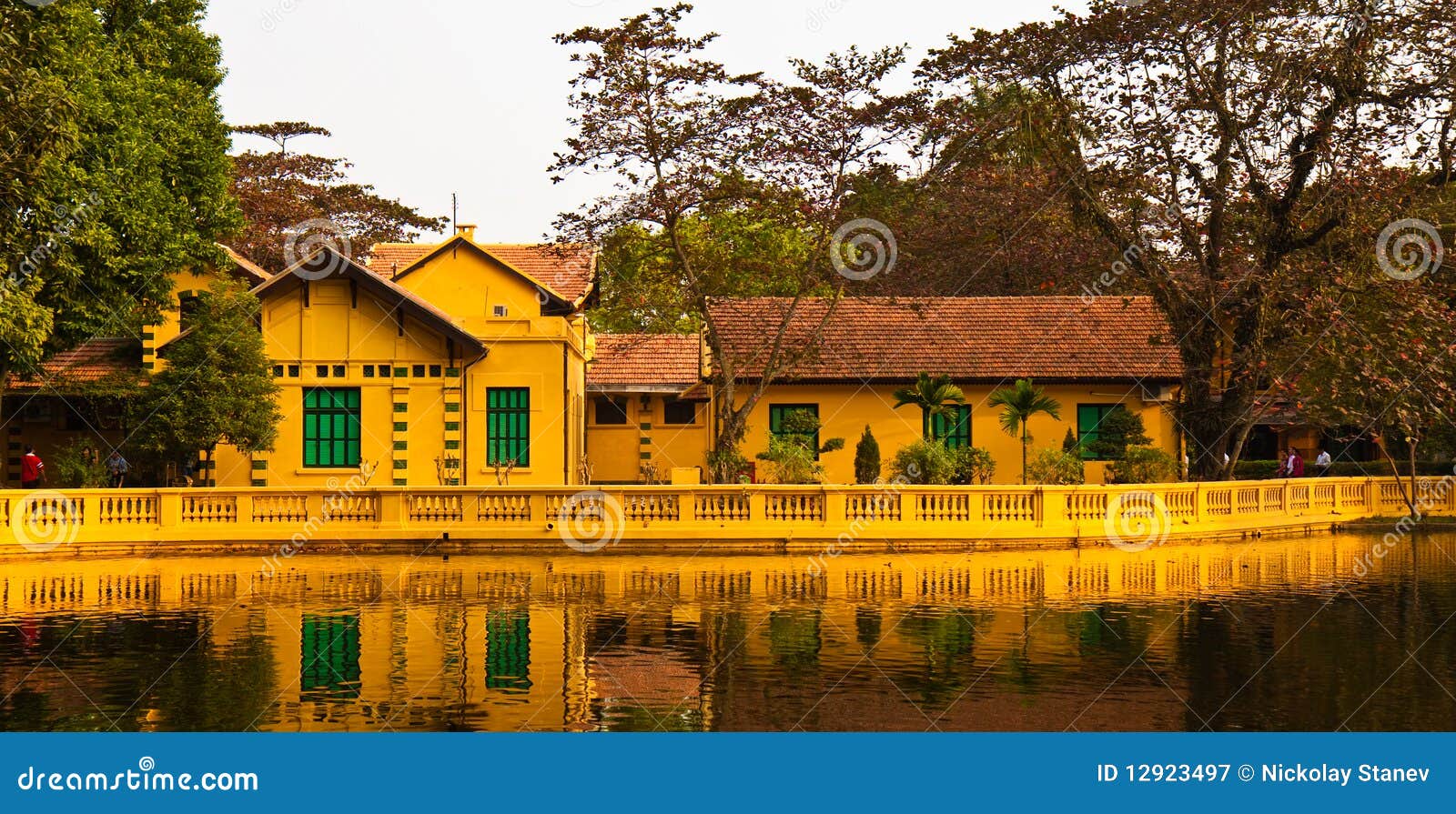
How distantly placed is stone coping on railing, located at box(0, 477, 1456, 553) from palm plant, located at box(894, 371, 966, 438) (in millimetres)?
7477

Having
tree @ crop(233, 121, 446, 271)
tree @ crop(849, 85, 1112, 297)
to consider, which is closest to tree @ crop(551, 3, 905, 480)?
tree @ crop(849, 85, 1112, 297)

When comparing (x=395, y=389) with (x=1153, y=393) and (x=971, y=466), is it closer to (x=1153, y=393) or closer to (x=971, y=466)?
(x=971, y=466)

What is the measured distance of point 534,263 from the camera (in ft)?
125

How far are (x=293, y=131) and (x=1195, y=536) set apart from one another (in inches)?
1711

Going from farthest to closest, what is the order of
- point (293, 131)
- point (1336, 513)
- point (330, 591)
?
point (293, 131) → point (1336, 513) → point (330, 591)

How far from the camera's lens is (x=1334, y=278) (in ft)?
92.1

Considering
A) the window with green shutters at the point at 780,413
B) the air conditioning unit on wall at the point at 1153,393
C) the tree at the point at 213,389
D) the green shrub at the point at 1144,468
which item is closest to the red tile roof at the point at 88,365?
the tree at the point at 213,389

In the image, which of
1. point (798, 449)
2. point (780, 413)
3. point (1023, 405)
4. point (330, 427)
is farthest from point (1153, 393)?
point (330, 427)

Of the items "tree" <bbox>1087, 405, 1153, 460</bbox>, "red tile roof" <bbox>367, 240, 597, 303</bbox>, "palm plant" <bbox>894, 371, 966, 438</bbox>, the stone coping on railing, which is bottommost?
the stone coping on railing

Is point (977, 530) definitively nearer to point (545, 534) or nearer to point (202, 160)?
point (545, 534)

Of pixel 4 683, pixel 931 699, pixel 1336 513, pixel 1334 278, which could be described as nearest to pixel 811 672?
pixel 931 699

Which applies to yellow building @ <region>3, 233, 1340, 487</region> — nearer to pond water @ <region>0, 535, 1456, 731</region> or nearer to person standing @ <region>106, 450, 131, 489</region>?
person standing @ <region>106, 450, 131, 489</region>

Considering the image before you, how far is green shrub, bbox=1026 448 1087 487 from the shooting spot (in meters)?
31.8

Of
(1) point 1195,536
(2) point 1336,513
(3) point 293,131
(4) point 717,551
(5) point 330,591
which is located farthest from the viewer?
(3) point 293,131
